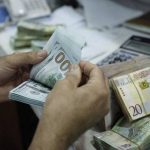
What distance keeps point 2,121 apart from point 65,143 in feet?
2.81

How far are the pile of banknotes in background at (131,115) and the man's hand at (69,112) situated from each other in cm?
5

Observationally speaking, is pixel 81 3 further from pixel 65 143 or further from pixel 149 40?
pixel 65 143

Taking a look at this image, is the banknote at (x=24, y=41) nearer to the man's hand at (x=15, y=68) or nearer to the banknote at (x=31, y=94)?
the man's hand at (x=15, y=68)

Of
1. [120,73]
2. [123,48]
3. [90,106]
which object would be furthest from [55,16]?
[90,106]

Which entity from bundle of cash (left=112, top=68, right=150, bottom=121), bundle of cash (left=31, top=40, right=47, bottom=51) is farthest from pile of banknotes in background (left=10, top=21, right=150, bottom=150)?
bundle of cash (left=31, top=40, right=47, bottom=51)

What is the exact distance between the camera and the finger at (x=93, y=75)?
64 centimetres

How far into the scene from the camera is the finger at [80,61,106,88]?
64cm

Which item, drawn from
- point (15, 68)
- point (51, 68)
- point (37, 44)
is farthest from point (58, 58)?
point (37, 44)

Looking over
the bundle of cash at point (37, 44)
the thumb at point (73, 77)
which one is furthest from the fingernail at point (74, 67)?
the bundle of cash at point (37, 44)

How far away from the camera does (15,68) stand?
85 centimetres

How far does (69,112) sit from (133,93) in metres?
0.15

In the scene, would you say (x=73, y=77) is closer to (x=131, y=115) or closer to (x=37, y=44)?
(x=131, y=115)

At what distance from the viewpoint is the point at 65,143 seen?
23.5 inches

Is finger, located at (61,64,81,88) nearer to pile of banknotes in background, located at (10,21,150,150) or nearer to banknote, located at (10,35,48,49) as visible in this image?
pile of banknotes in background, located at (10,21,150,150)
